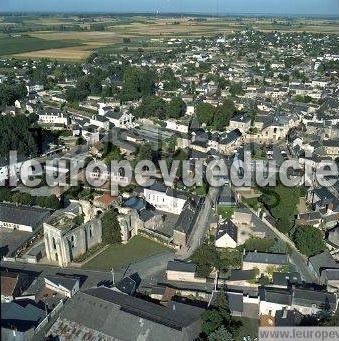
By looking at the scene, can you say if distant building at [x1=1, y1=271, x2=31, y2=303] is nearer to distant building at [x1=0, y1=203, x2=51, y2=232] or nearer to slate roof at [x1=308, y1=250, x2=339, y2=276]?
distant building at [x1=0, y1=203, x2=51, y2=232]

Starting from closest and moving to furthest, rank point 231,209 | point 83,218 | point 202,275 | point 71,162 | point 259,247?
point 202,275, point 259,247, point 83,218, point 231,209, point 71,162

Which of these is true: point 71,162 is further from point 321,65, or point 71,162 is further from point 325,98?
point 321,65

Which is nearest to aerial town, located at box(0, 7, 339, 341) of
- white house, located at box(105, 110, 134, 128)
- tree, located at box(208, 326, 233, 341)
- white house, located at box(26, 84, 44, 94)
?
tree, located at box(208, 326, 233, 341)

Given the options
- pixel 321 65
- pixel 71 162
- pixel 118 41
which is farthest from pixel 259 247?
pixel 118 41

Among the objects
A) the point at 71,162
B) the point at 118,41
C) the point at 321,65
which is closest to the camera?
the point at 71,162

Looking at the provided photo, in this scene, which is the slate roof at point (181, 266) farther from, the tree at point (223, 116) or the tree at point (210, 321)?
the tree at point (223, 116)

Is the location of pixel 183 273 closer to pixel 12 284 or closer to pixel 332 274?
pixel 332 274
